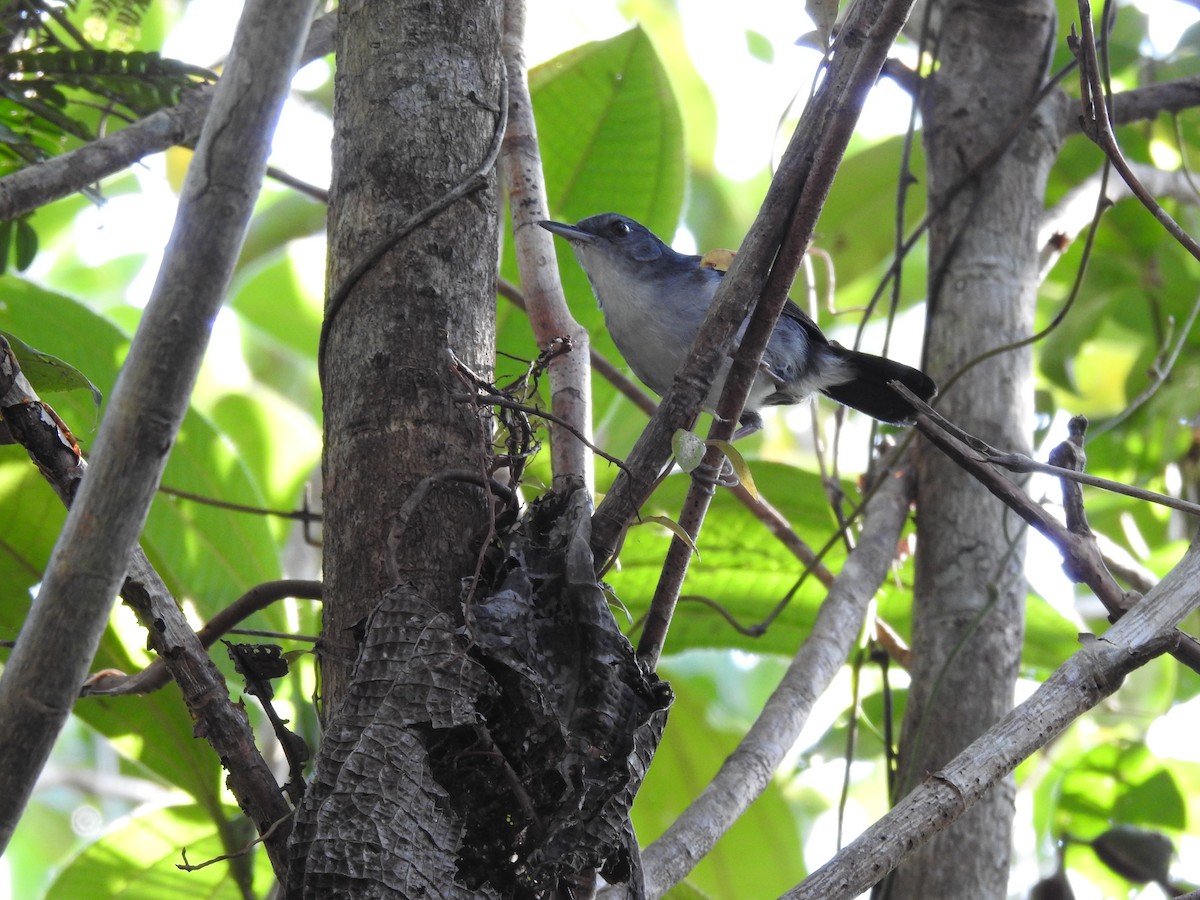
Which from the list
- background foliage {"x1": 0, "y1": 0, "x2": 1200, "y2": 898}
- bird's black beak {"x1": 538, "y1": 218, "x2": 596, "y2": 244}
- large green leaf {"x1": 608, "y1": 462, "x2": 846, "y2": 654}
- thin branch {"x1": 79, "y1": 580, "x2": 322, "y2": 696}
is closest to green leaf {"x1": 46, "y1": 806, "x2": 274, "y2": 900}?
background foliage {"x1": 0, "y1": 0, "x2": 1200, "y2": 898}

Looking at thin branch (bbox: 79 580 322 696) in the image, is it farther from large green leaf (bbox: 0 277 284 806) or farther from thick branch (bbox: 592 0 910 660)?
large green leaf (bbox: 0 277 284 806)

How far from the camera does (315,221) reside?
533 centimetres

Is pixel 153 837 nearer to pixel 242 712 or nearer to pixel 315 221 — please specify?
pixel 242 712

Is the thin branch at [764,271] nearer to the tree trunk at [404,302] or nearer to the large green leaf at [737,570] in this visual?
the tree trunk at [404,302]

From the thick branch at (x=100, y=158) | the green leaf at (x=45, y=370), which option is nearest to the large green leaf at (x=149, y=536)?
the thick branch at (x=100, y=158)

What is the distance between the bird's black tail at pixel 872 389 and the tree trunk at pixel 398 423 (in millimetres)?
1625

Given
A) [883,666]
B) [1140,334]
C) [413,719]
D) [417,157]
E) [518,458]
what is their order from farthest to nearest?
[1140,334] < [883,666] < [417,157] < [518,458] < [413,719]

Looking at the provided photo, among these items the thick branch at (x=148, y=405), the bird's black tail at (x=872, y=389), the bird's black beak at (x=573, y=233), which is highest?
the bird's black beak at (x=573, y=233)

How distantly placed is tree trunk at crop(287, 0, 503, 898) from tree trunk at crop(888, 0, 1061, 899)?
1437 millimetres

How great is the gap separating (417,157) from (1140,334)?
157 inches

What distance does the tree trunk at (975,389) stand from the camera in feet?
8.75

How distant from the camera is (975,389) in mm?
3184

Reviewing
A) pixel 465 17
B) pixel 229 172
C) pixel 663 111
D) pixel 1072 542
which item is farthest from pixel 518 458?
pixel 663 111

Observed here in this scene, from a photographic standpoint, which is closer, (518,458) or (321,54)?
(518,458)
